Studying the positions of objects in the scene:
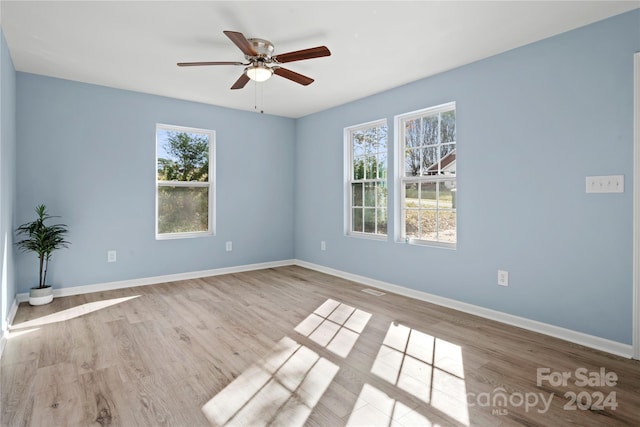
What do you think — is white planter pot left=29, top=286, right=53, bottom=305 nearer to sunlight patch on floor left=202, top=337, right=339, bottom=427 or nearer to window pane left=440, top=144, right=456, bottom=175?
sunlight patch on floor left=202, top=337, right=339, bottom=427

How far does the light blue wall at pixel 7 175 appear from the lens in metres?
2.93

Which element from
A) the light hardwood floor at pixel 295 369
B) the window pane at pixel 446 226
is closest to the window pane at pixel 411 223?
the window pane at pixel 446 226

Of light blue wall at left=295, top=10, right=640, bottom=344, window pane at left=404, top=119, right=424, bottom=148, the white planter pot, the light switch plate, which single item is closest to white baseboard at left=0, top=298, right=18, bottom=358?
the white planter pot

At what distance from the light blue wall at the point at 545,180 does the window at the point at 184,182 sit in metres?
2.98

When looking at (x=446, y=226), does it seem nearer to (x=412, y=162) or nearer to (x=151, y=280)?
(x=412, y=162)

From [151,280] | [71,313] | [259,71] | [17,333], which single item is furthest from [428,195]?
[17,333]

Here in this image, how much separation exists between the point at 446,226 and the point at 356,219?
1526 mm

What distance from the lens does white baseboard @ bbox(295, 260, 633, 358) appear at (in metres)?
2.68

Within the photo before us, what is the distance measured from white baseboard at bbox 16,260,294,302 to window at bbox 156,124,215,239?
57 cm

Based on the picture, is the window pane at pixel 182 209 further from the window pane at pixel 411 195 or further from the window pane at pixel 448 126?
the window pane at pixel 448 126

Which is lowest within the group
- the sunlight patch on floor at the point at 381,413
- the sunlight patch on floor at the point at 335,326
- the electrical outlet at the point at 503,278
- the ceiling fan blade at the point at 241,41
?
the sunlight patch on floor at the point at 381,413

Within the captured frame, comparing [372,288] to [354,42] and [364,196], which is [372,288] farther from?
[354,42]

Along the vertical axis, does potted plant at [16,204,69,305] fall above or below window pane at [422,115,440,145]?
below

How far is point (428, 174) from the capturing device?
411cm
